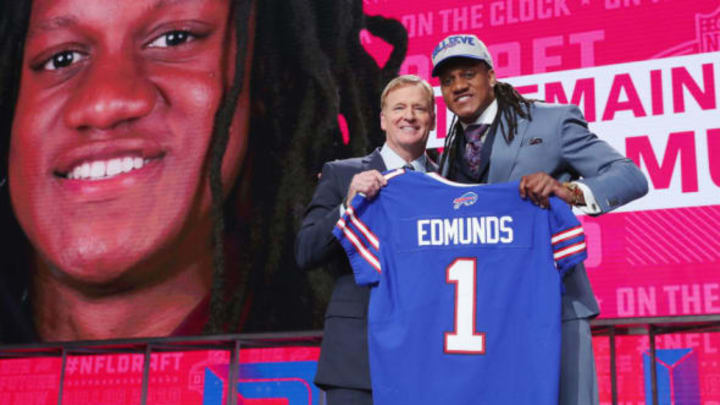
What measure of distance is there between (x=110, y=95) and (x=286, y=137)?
0.88 m

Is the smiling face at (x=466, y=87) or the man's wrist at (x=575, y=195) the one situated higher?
the smiling face at (x=466, y=87)

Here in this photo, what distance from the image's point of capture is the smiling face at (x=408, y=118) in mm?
1634

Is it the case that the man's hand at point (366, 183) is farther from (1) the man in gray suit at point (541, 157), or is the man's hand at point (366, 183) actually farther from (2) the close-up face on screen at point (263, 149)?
(2) the close-up face on screen at point (263, 149)

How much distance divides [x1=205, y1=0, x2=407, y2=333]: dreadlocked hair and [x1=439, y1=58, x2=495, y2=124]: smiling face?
1.66 m

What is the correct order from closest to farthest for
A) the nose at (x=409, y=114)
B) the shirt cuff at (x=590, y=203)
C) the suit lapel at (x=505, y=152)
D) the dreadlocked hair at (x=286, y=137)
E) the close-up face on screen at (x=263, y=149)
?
1. the shirt cuff at (x=590, y=203)
2. the suit lapel at (x=505, y=152)
3. the nose at (x=409, y=114)
4. the close-up face on screen at (x=263, y=149)
5. the dreadlocked hair at (x=286, y=137)

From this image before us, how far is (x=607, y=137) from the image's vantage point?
298 centimetres

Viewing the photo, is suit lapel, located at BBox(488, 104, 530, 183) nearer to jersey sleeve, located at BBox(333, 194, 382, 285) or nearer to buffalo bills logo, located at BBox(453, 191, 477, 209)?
buffalo bills logo, located at BBox(453, 191, 477, 209)

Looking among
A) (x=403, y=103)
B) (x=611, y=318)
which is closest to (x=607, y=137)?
(x=611, y=318)

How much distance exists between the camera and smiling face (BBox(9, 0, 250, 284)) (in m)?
3.51

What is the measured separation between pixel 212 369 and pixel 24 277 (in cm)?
105

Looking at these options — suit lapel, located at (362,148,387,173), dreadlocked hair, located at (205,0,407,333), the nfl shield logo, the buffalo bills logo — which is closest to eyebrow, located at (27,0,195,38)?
dreadlocked hair, located at (205,0,407,333)

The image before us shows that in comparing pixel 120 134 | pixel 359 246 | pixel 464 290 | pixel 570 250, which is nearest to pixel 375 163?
pixel 359 246

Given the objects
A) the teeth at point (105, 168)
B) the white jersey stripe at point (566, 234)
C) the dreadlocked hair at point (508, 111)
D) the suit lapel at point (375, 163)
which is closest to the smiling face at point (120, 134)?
the teeth at point (105, 168)

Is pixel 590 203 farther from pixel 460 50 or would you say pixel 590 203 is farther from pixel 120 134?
pixel 120 134
